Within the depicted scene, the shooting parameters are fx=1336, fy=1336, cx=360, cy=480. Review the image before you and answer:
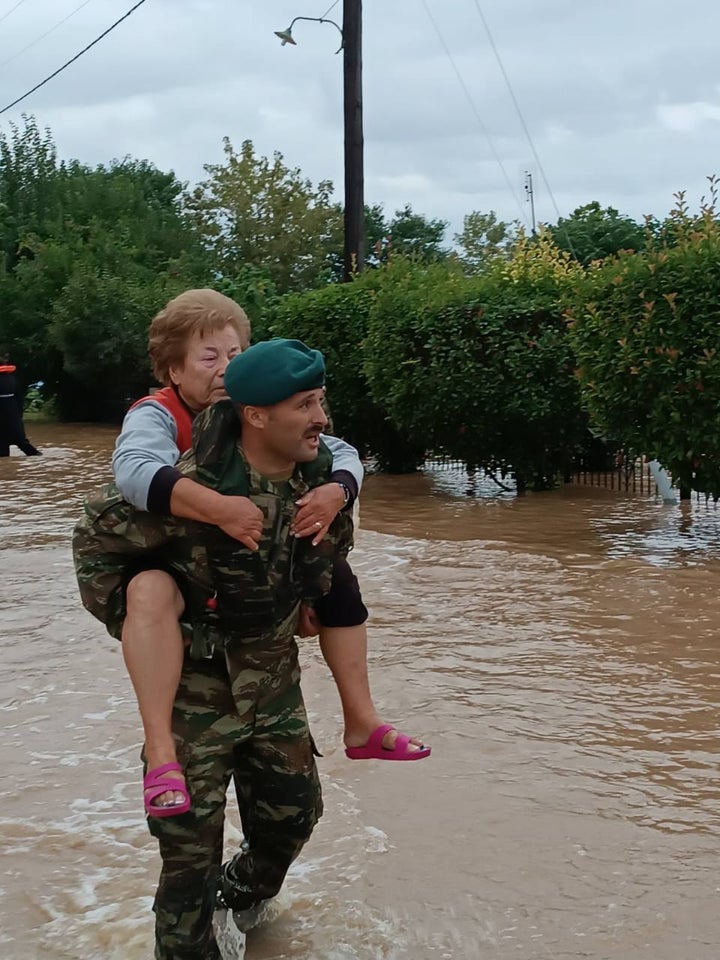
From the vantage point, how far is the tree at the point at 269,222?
47.1m

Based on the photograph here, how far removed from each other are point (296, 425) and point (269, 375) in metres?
0.14

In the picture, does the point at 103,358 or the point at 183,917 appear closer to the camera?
the point at 183,917

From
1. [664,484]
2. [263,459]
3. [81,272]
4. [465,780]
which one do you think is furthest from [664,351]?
[81,272]

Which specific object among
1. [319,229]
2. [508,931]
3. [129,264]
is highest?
[319,229]

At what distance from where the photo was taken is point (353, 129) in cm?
1986

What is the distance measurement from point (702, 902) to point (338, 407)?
12911 mm

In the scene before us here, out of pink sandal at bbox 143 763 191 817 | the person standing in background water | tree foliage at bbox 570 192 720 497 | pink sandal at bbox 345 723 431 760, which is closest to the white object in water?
tree foliage at bbox 570 192 720 497

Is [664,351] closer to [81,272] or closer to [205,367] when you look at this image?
[205,367]

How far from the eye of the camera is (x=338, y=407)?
656 inches

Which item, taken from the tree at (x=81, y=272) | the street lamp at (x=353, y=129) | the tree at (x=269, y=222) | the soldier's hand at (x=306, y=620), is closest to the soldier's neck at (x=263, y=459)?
the soldier's hand at (x=306, y=620)

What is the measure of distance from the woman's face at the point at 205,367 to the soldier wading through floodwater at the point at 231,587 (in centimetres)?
20

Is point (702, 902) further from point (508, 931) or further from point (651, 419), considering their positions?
point (651, 419)

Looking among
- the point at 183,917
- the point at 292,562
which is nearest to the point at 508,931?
the point at 183,917

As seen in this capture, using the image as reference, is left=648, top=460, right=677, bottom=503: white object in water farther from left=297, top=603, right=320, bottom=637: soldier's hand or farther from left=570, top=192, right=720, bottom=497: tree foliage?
left=297, top=603, right=320, bottom=637: soldier's hand
